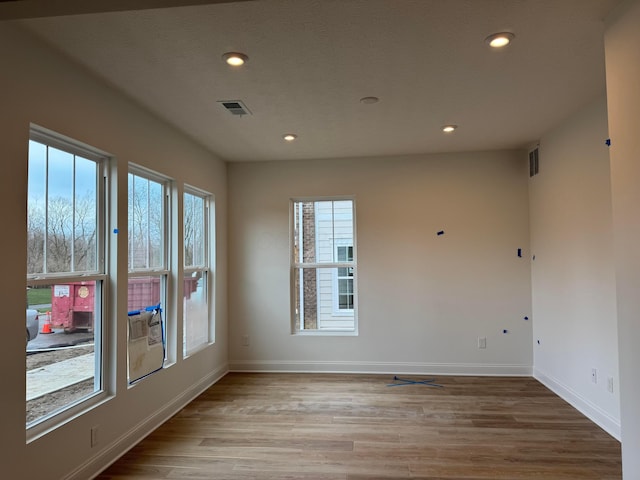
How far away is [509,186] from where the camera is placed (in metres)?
4.77

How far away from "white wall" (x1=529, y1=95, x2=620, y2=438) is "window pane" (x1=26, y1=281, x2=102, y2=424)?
367cm

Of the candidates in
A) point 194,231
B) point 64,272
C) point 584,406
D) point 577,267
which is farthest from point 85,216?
point 584,406

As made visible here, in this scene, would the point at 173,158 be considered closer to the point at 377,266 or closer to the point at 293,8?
the point at 293,8

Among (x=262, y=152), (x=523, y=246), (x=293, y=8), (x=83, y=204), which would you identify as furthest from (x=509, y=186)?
(x=83, y=204)

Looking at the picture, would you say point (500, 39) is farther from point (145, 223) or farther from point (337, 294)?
point (337, 294)

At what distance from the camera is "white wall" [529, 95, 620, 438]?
3.17 m

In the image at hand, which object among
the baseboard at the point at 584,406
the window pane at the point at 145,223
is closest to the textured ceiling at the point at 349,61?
the window pane at the point at 145,223

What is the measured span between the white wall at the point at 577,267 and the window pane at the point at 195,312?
12.0 ft

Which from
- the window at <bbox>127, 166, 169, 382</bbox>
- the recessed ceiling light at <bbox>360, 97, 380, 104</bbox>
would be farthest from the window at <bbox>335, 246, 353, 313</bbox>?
the recessed ceiling light at <bbox>360, 97, 380, 104</bbox>

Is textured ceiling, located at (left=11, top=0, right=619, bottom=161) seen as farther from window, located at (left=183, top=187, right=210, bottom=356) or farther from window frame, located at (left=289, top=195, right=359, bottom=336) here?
window frame, located at (left=289, top=195, right=359, bottom=336)

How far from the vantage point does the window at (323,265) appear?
511 centimetres

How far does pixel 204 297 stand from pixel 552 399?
145 inches

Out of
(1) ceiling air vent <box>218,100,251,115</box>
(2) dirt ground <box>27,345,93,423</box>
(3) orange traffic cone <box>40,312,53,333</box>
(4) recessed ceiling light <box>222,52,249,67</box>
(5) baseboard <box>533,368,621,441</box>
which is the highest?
(1) ceiling air vent <box>218,100,251,115</box>

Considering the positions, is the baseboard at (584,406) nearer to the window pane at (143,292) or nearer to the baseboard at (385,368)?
the baseboard at (385,368)
